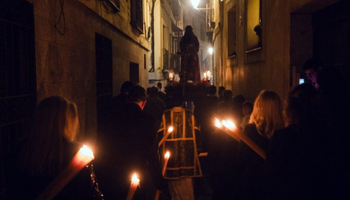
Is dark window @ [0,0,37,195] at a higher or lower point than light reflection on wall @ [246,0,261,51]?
lower

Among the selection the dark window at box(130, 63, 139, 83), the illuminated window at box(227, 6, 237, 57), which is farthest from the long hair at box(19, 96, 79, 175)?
the illuminated window at box(227, 6, 237, 57)

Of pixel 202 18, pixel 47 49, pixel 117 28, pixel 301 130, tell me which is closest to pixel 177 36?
pixel 202 18

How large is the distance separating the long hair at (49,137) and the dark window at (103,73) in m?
5.99

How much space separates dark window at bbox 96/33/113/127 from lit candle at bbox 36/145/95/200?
662cm

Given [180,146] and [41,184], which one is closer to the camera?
[41,184]

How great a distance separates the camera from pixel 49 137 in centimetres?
253

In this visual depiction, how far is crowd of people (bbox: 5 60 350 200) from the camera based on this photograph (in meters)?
2.51

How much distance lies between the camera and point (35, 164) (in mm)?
2436

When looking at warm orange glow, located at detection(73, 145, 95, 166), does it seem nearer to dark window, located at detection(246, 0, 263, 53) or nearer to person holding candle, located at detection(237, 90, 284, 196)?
person holding candle, located at detection(237, 90, 284, 196)

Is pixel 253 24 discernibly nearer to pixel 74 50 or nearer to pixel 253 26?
pixel 253 26

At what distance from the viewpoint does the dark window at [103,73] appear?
9.09 metres

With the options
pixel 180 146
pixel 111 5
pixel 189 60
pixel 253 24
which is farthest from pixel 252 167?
pixel 189 60

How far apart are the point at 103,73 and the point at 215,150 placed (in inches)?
Answer: 230

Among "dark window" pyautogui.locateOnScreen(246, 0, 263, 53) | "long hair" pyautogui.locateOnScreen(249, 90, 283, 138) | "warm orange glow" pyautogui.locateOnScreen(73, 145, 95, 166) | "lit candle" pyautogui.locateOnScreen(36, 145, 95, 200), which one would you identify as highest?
"dark window" pyautogui.locateOnScreen(246, 0, 263, 53)
